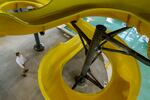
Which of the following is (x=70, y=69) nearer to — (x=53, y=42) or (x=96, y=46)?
(x=53, y=42)

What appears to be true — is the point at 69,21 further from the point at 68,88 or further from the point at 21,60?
the point at 21,60

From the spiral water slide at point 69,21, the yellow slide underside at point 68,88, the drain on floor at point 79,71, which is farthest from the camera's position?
the drain on floor at point 79,71

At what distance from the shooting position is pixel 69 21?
0.68 metres

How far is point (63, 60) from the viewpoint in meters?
1.13

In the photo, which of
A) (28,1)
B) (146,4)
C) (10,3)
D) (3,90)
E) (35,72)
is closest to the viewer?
(146,4)

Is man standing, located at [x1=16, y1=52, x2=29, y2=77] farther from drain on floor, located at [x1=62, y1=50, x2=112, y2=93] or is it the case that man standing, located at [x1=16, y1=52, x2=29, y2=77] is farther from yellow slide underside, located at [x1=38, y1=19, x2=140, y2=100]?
yellow slide underside, located at [x1=38, y1=19, x2=140, y2=100]

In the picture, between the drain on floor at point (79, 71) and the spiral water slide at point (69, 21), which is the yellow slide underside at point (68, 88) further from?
the drain on floor at point (79, 71)

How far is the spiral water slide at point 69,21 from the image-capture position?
59cm

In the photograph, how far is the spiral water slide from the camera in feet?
1.92

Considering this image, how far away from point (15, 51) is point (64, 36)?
1.32ft

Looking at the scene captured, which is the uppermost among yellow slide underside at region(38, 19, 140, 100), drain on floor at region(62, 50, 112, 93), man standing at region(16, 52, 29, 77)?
yellow slide underside at region(38, 19, 140, 100)

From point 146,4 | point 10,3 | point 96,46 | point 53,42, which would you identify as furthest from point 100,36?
point 53,42

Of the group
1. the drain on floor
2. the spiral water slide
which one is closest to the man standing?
the drain on floor

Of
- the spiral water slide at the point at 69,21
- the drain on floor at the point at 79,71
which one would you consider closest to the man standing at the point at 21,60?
the drain on floor at the point at 79,71
